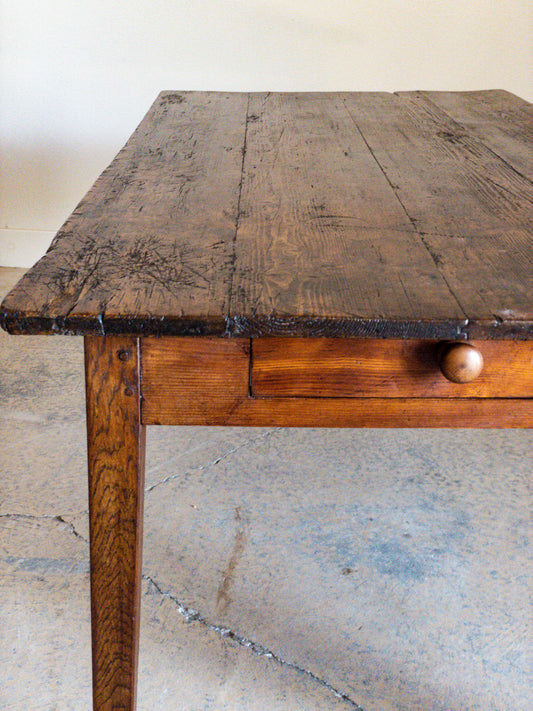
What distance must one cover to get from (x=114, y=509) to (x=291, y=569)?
579mm

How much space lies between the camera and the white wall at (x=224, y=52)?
249 cm

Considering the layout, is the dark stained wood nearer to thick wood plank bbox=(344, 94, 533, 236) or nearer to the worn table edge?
the worn table edge

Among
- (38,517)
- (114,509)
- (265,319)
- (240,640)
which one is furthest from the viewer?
(38,517)

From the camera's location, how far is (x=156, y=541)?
1.36m

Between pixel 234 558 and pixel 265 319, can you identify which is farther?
pixel 234 558

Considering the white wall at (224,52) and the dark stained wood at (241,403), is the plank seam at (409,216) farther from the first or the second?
the white wall at (224,52)

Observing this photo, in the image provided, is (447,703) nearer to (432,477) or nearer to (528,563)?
(528,563)

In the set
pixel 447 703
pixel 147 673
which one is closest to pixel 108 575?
pixel 147 673

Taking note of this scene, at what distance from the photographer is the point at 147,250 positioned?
0.84 meters

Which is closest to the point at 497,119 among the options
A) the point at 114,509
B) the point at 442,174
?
the point at 442,174

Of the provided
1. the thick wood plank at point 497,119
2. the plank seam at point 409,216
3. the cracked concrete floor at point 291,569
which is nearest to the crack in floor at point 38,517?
the cracked concrete floor at point 291,569

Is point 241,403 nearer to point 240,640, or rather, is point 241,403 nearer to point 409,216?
point 409,216

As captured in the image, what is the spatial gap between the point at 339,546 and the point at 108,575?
2.05 ft

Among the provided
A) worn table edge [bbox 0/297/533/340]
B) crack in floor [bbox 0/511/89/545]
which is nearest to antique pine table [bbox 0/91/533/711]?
worn table edge [bbox 0/297/533/340]
